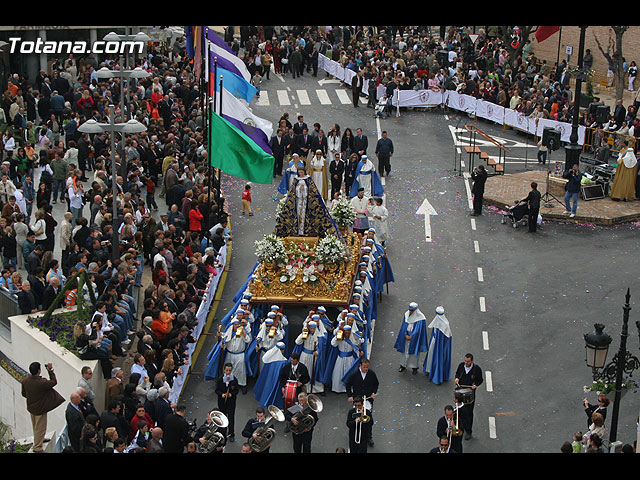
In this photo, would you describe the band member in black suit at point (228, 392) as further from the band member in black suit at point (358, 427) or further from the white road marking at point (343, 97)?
the white road marking at point (343, 97)

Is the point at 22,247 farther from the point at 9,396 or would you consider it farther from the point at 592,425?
the point at 592,425

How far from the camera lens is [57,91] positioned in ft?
105

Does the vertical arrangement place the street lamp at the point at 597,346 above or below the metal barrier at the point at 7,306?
above

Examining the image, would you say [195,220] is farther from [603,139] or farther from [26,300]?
[603,139]

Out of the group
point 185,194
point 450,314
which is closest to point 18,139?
point 185,194

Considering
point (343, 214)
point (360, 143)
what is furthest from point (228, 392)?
point (360, 143)

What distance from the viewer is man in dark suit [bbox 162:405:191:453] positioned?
13.8 m

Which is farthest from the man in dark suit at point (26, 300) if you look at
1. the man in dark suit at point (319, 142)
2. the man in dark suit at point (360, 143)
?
the man in dark suit at point (360, 143)

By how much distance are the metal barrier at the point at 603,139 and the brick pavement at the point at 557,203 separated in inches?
144

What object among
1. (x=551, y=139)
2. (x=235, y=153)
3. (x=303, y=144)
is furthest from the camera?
(x=303, y=144)

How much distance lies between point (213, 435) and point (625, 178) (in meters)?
18.5

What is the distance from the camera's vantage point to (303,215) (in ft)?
65.2

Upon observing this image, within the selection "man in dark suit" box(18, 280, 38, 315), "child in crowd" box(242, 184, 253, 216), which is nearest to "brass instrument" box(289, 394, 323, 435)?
"man in dark suit" box(18, 280, 38, 315)

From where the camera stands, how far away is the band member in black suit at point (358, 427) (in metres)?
14.9
